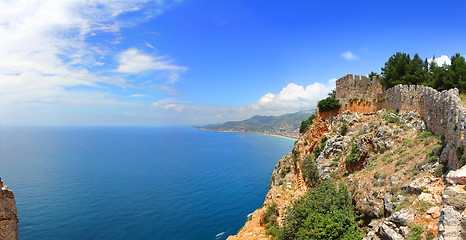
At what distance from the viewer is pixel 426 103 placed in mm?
15195

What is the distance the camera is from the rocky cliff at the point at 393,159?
7.74m

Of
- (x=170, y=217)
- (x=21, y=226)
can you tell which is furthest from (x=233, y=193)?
(x=21, y=226)

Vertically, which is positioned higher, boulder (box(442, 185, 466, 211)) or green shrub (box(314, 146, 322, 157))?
boulder (box(442, 185, 466, 211))

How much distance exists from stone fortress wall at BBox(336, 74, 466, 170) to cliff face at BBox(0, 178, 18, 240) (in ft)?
52.6

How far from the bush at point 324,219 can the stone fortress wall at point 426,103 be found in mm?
5464

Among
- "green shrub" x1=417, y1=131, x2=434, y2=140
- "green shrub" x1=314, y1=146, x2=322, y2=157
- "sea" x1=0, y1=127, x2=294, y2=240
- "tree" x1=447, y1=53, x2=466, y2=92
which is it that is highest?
"tree" x1=447, y1=53, x2=466, y2=92

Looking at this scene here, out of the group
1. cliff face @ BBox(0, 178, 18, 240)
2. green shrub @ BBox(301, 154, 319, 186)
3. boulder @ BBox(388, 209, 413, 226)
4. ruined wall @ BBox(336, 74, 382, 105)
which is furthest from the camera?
ruined wall @ BBox(336, 74, 382, 105)

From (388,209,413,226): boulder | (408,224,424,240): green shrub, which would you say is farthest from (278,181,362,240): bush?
(408,224,424,240): green shrub

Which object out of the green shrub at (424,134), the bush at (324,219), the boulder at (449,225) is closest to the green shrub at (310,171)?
the bush at (324,219)

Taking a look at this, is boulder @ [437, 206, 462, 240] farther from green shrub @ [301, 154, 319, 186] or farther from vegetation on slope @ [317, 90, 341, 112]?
vegetation on slope @ [317, 90, 341, 112]

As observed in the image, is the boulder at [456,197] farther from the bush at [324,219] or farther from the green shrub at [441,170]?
the bush at [324,219]

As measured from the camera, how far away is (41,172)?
63031mm

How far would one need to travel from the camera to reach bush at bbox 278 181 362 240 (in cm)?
1188

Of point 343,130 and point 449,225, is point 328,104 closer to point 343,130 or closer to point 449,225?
point 343,130
